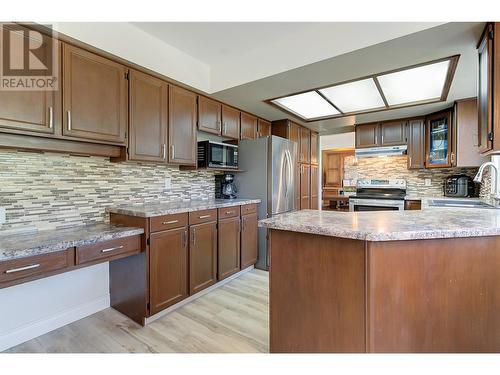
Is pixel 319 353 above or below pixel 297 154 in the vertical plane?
below

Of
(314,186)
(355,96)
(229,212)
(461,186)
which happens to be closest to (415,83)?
(355,96)

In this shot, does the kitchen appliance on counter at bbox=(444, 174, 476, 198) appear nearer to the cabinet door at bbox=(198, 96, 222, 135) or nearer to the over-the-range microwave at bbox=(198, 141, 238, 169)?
the over-the-range microwave at bbox=(198, 141, 238, 169)

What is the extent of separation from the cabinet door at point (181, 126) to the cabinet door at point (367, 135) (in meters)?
2.92

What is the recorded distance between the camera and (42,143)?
5.88ft

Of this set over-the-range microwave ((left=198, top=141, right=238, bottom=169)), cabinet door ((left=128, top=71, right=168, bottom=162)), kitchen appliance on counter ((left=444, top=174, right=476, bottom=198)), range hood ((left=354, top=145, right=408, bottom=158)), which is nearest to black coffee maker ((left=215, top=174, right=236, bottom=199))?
over-the-range microwave ((left=198, top=141, right=238, bottom=169))

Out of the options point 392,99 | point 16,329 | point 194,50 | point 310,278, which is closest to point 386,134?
point 392,99

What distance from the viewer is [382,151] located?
4086mm

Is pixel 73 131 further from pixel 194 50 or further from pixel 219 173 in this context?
pixel 219 173

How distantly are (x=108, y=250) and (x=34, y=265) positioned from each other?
0.43m

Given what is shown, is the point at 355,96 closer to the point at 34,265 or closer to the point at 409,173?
the point at 409,173

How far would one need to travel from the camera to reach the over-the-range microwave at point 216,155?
290 centimetres

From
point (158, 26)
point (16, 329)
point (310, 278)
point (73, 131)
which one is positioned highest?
point (158, 26)

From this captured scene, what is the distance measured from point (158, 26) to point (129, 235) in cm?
178

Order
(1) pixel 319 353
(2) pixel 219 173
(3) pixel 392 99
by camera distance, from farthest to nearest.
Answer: (2) pixel 219 173, (3) pixel 392 99, (1) pixel 319 353
